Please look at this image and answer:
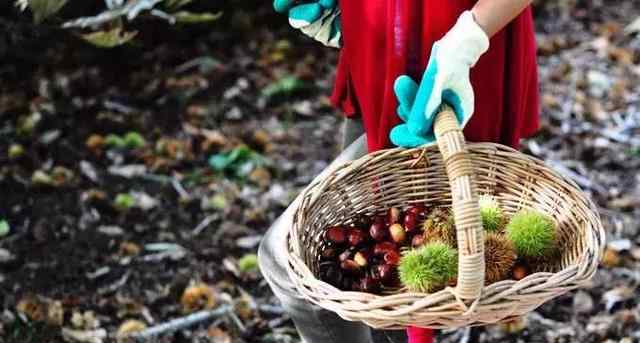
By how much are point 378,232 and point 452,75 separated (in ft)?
1.15

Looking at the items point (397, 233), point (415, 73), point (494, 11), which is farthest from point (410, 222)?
point (494, 11)

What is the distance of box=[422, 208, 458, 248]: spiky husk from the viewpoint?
158 centimetres

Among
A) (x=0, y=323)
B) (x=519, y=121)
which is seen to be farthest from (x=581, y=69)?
(x=0, y=323)

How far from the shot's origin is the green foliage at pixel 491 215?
1.63 meters

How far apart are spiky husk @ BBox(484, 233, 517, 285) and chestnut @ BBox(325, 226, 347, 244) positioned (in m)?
0.26

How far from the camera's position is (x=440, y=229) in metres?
1.60

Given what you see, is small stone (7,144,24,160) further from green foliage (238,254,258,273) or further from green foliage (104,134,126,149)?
green foliage (238,254,258,273)

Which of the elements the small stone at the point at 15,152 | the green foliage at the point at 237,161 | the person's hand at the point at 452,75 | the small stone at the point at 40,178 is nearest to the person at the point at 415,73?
the person's hand at the point at 452,75

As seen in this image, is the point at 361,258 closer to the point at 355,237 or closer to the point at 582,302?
the point at 355,237

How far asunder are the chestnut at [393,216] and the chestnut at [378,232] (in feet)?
0.10

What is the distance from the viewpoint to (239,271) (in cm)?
270

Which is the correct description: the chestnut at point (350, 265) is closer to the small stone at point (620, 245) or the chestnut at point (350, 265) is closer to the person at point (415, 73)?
the person at point (415, 73)

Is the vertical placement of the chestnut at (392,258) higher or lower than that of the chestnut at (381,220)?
lower

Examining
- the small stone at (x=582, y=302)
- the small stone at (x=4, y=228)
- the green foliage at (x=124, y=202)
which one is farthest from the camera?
the green foliage at (x=124, y=202)
